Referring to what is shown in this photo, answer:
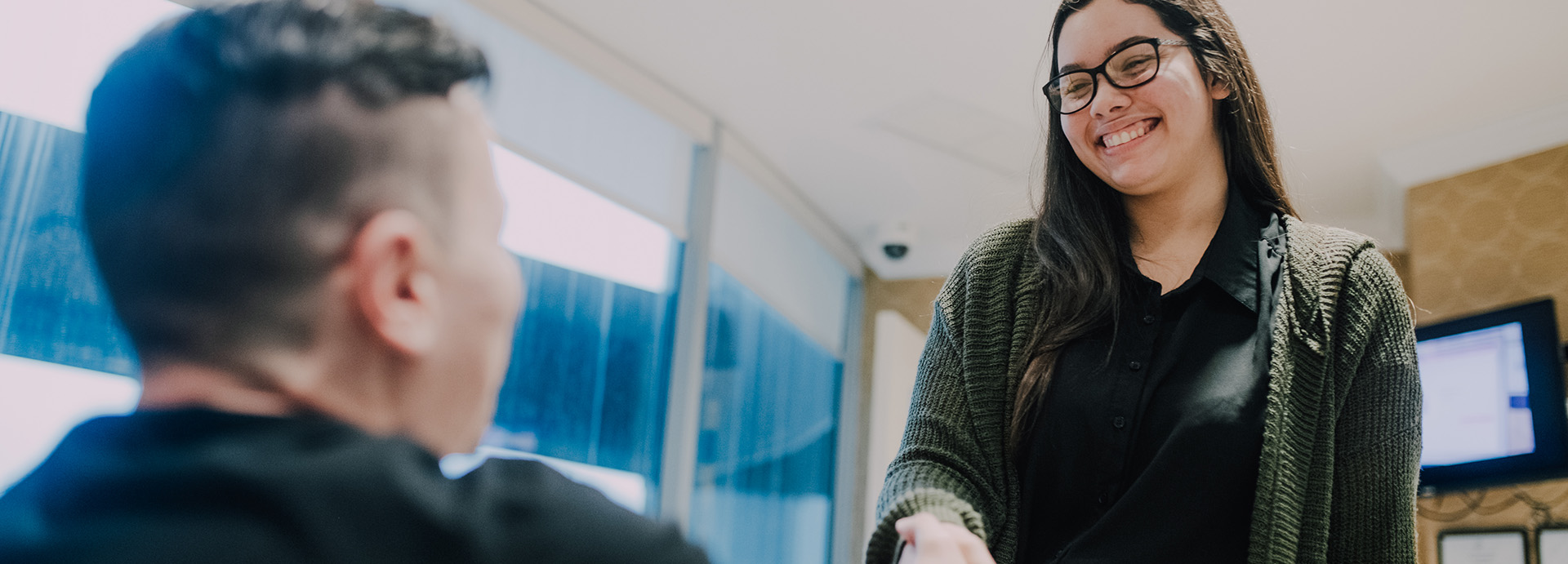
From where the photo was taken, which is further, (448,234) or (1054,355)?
(1054,355)

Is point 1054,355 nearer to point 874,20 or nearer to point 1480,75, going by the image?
point 874,20

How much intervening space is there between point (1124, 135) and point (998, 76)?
296cm

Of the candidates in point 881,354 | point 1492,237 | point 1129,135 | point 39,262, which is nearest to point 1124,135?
point 1129,135

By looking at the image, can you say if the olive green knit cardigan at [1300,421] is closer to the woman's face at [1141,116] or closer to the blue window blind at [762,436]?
the woman's face at [1141,116]

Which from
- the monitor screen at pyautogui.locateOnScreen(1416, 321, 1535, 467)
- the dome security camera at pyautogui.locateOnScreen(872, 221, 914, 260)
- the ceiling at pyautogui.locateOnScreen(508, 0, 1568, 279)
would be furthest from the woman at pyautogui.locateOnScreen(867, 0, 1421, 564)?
the dome security camera at pyautogui.locateOnScreen(872, 221, 914, 260)

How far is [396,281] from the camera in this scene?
0.40 meters

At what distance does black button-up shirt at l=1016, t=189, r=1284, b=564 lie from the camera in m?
1.06

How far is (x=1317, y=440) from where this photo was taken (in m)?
1.07

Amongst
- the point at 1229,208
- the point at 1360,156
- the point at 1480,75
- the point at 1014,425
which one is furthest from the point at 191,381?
the point at 1360,156

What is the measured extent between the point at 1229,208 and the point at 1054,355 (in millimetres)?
291

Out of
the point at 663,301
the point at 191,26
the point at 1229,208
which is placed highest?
the point at 663,301

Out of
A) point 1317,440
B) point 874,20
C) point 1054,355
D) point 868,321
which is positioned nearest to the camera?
point 1317,440

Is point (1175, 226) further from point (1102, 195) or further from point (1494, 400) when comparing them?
point (1494, 400)

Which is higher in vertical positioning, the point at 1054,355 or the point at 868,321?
the point at 868,321
